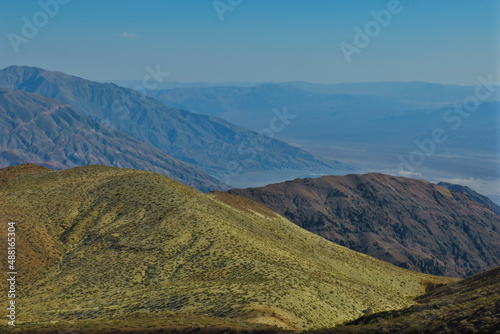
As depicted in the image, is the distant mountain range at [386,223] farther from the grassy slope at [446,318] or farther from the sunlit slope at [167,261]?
the grassy slope at [446,318]

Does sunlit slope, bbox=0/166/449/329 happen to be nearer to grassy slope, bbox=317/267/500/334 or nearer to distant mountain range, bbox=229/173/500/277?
grassy slope, bbox=317/267/500/334

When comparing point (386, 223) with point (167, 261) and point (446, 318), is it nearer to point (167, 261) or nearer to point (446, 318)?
point (167, 261)

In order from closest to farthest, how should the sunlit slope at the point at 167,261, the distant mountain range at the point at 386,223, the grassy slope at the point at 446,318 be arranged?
the grassy slope at the point at 446,318
the sunlit slope at the point at 167,261
the distant mountain range at the point at 386,223

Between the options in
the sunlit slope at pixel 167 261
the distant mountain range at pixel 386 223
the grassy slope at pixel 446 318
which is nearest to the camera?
the grassy slope at pixel 446 318

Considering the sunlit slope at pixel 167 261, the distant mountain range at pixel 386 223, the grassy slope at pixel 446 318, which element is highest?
the distant mountain range at pixel 386 223

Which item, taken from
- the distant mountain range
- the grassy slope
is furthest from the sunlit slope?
the distant mountain range

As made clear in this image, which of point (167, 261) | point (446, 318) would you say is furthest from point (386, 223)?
point (446, 318)

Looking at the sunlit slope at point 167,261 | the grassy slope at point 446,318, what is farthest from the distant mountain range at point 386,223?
the grassy slope at point 446,318
